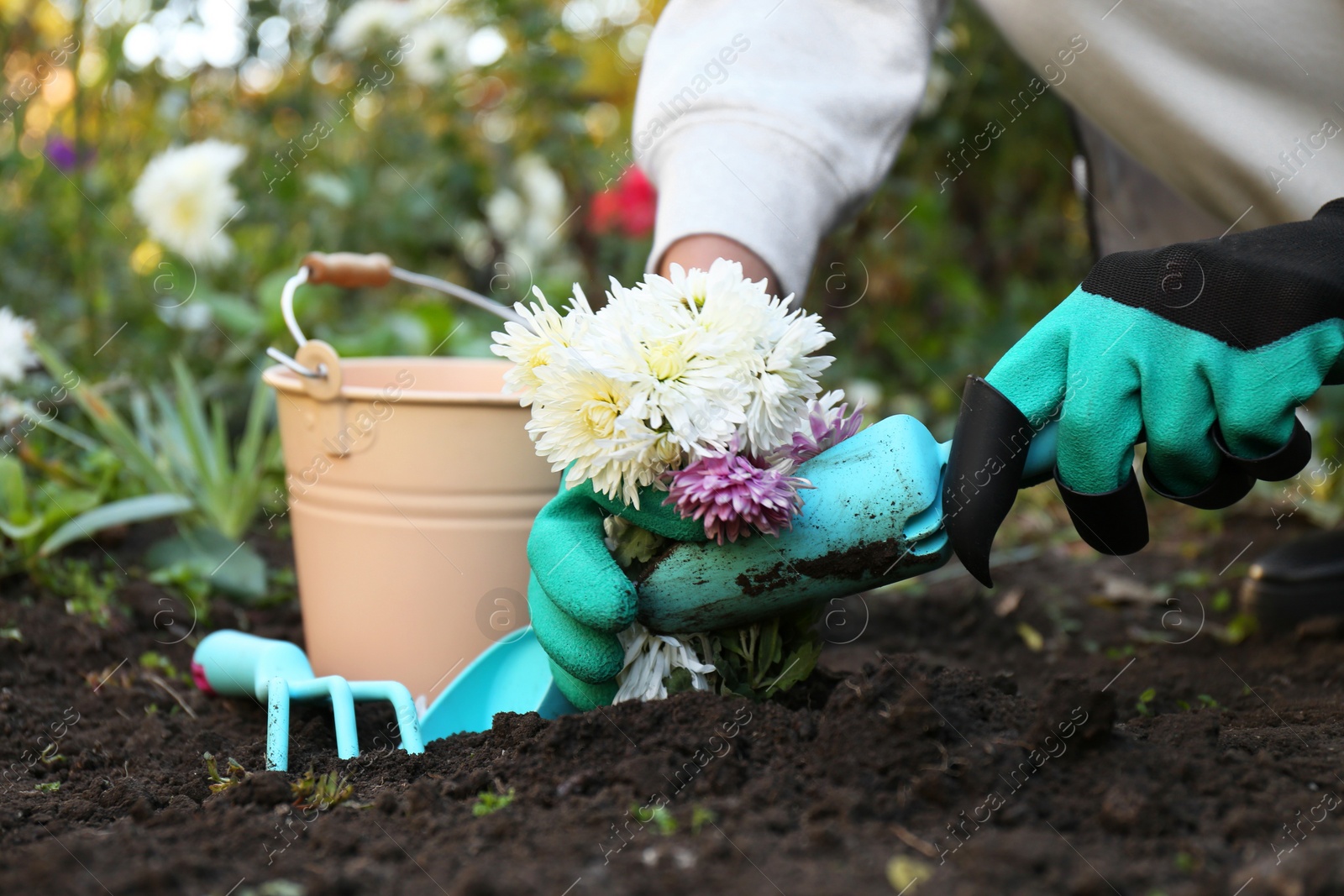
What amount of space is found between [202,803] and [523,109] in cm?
222

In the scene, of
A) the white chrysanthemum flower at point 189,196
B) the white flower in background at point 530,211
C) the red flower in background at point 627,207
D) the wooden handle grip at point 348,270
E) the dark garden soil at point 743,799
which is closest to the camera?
the dark garden soil at point 743,799

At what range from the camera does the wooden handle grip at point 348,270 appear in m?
1.58

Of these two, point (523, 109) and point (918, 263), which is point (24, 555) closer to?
point (523, 109)

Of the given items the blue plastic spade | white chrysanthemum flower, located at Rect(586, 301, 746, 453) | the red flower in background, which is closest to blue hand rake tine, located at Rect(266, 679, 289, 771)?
the blue plastic spade

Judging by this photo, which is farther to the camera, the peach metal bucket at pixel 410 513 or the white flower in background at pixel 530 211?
the white flower in background at pixel 530 211

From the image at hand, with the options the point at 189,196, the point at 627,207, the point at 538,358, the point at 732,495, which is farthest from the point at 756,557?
the point at 627,207

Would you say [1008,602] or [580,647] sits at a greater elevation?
[580,647]

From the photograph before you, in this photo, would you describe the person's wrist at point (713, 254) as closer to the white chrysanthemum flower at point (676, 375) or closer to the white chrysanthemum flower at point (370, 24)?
the white chrysanthemum flower at point (676, 375)

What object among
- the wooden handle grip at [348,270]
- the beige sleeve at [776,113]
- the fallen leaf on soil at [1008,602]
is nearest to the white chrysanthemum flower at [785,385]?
the beige sleeve at [776,113]

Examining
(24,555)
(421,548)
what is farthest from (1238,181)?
(24,555)

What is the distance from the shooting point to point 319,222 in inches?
116

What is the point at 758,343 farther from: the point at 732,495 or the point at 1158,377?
the point at 1158,377

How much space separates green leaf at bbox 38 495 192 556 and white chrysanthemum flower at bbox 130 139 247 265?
32.1 inches

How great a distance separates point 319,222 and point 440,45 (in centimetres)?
62
